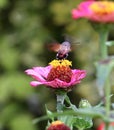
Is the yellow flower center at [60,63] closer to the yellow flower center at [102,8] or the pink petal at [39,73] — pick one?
the pink petal at [39,73]

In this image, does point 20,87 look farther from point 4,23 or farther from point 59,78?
point 59,78

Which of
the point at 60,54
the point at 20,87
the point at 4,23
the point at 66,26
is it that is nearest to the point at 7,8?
the point at 4,23

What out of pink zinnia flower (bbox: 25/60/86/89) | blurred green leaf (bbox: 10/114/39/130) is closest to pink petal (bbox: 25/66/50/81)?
pink zinnia flower (bbox: 25/60/86/89)

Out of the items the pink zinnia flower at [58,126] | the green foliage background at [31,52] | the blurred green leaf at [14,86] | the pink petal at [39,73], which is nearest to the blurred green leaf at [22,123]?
the green foliage background at [31,52]

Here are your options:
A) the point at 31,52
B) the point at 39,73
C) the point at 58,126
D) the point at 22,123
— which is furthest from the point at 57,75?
the point at 31,52

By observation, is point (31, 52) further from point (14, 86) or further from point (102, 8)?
point (102, 8)
